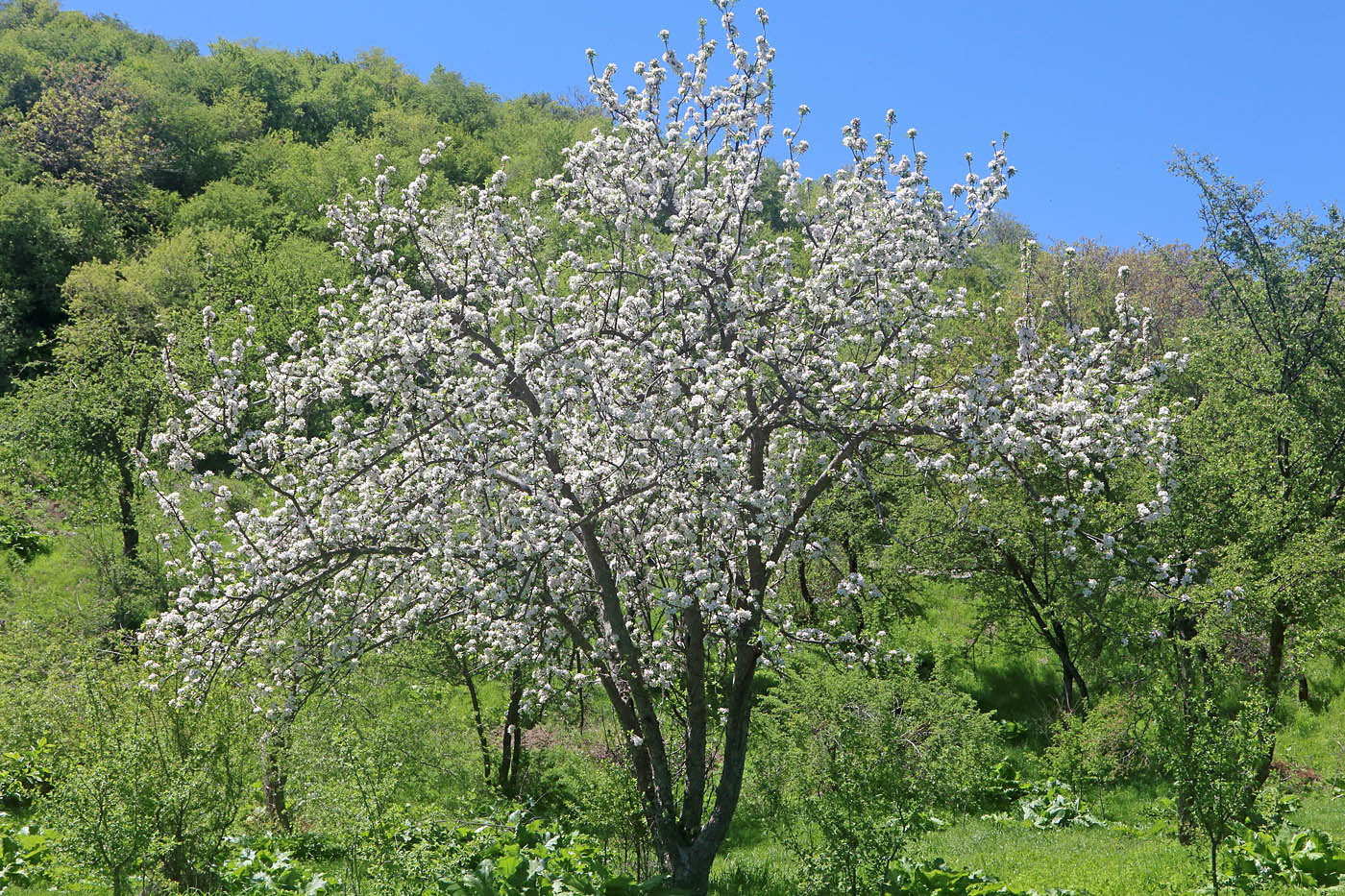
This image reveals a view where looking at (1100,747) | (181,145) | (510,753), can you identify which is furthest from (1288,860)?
(181,145)

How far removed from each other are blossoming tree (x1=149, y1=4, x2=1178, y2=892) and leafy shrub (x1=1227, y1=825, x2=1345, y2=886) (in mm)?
5602

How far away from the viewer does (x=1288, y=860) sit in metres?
12.0

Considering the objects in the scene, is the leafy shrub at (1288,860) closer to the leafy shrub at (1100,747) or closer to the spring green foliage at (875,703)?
the spring green foliage at (875,703)

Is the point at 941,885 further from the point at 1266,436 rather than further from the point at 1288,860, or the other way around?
the point at 1266,436

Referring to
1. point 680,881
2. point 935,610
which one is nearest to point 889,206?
point 680,881

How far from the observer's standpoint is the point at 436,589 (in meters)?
10.8

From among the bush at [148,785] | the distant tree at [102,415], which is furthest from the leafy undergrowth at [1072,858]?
the distant tree at [102,415]

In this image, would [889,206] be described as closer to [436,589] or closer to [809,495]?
[809,495]

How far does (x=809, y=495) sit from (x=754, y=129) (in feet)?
14.0

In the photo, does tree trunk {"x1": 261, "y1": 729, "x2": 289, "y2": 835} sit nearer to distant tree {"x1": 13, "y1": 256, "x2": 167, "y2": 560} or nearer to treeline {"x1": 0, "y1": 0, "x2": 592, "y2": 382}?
distant tree {"x1": 13, "y1": 256, "x2": 167, "y2": 560}

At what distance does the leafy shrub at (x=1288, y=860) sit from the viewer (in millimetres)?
11656

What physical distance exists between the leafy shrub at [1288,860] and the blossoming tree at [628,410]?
5602 millimetres

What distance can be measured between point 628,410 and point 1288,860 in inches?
384

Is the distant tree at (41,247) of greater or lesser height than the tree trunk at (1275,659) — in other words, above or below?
above
